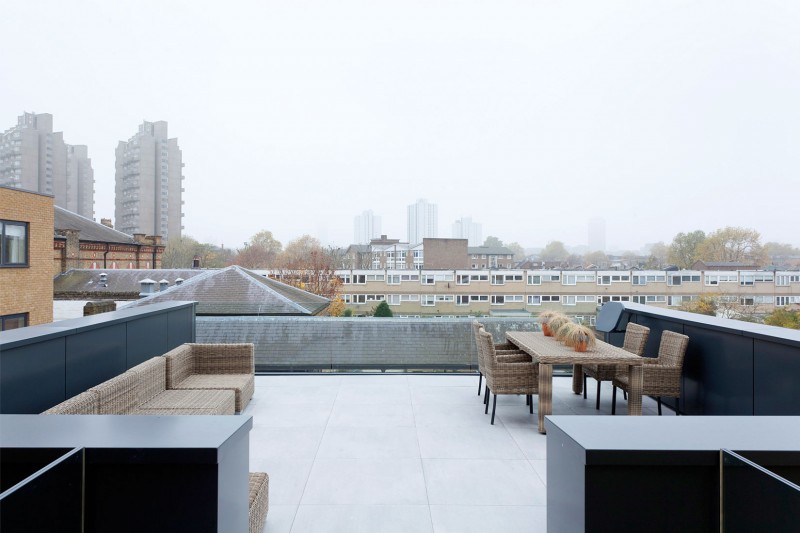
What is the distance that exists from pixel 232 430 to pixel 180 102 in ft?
170

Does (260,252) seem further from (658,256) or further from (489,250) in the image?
(658,256)

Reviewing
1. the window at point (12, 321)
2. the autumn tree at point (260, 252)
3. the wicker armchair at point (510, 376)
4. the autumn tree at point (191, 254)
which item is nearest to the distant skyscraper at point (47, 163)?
the window at point (12, 321)

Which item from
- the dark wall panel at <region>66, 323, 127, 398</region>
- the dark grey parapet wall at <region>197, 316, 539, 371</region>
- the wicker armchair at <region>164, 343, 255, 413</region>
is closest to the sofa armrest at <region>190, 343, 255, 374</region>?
the wicker armchair at <region>164, 343, 255, 413</region>

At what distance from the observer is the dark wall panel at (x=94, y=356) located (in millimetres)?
3656

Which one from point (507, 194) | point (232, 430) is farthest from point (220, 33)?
point (507, 194)

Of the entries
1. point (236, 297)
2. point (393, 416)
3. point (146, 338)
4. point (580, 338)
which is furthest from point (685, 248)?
point (146, 338)

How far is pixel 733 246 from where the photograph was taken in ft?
110

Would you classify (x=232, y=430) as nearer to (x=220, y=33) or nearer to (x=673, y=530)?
(x=673, y=530)

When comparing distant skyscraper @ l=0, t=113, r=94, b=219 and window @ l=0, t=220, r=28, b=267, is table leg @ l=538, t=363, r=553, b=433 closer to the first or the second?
window @ l=0, t=220, r=28, b=267

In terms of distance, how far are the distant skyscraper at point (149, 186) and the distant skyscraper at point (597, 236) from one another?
5447cm

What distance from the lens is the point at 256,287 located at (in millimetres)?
12422

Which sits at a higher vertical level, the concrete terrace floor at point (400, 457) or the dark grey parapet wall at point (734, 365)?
→ the dark grey parapet wall at point (734, 365)

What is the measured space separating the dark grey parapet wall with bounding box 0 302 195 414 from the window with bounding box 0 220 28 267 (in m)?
11.1

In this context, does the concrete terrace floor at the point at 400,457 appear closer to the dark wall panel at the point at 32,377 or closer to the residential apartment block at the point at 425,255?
the dark wall panel at the point at 32,377
